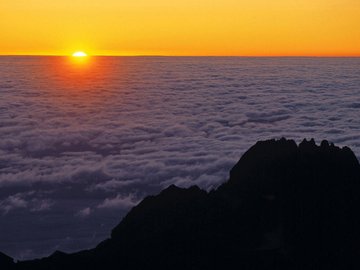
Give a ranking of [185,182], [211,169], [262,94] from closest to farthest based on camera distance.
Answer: [185,182], [211,169], [262,94]

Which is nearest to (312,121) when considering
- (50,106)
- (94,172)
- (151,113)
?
(151,113)

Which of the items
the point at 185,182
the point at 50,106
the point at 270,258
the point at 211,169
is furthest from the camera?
the point at 50,106

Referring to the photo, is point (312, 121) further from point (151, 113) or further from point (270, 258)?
point (270, 258)

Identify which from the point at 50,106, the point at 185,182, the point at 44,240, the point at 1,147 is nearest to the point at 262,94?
the point at 50,106

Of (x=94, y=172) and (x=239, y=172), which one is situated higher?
(x=239, y=172)

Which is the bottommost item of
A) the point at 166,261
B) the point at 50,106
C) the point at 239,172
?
the point at 50,106

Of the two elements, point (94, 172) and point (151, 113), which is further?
point (151, 113)
